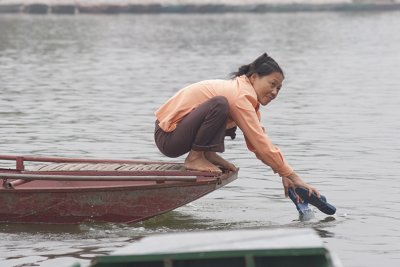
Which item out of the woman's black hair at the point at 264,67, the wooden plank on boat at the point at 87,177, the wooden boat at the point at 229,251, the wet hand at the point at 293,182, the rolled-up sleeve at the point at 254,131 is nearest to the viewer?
the wooden boat at the point at 229,251

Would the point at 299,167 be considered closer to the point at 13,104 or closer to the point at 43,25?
the point at 13,104

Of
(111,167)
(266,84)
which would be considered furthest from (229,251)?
(111,167)

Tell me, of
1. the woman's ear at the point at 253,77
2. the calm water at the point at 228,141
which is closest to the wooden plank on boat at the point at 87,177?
the calm water at the point at 228,141

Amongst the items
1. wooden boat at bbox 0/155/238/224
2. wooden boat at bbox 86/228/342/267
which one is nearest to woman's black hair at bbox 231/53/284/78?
wooden boat at bbox 0/155/238/224

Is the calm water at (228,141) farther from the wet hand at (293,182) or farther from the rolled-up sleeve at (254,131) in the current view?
the rolled-up sleeve at (254,131)

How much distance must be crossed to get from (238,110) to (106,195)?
1256 millimetres

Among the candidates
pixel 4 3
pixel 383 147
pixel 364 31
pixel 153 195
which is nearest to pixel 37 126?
pixel 383 147

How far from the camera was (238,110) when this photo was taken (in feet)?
33.0

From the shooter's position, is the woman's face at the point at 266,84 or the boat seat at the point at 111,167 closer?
the woman's face at the point at 266,84

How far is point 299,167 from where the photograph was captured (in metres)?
14.8

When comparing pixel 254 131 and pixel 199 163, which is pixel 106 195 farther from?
pixel 254 131

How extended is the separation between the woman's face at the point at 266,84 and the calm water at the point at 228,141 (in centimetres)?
124

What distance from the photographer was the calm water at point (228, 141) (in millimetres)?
10461

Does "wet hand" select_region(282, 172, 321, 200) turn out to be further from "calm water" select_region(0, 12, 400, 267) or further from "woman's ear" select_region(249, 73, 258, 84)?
"woman's ear" select_region(249, 73, 258, 84)
